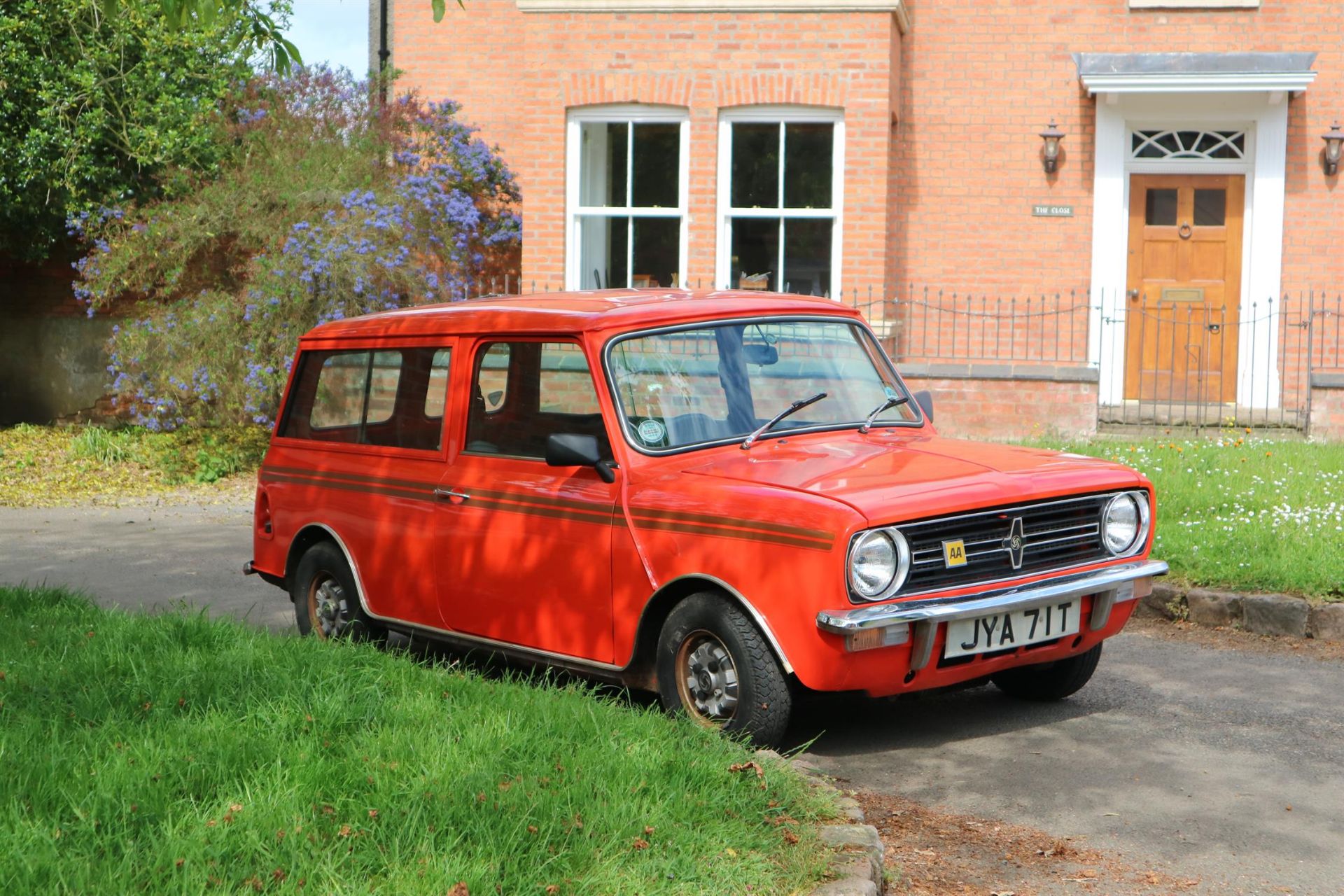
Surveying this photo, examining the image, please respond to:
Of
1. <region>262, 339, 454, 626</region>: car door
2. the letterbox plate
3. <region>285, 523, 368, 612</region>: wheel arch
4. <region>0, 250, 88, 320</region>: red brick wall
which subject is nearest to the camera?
<region>262, 339, 454, 626</region>: car door

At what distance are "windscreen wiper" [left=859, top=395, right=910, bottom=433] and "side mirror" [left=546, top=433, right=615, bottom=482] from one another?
1.19 meters

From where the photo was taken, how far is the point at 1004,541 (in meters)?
5.45

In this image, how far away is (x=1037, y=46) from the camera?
53.2 feet

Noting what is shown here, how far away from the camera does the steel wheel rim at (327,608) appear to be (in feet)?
23.3

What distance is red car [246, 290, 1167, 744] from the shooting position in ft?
17.1

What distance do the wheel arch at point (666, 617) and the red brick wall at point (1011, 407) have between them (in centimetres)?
911

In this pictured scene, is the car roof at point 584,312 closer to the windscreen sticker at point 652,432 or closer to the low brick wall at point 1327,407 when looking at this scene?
the windscreen sticker at point 652,432

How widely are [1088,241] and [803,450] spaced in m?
11.3

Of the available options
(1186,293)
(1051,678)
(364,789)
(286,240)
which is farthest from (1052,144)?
(364,789)

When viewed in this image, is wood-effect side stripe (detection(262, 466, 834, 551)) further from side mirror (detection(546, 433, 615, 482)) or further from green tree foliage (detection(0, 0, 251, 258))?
green tree foliage (detection(0, 0, 251, 258))

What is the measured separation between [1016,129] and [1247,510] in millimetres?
7756

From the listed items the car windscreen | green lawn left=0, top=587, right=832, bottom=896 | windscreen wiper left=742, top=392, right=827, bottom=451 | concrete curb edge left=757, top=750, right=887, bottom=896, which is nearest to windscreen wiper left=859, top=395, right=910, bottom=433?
the car windscreen

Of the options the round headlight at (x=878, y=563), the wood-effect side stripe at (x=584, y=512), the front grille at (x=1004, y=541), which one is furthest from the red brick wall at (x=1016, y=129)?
the round headlight at (x=878, y=563)

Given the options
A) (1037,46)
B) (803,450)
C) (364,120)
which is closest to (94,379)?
(364,120)
